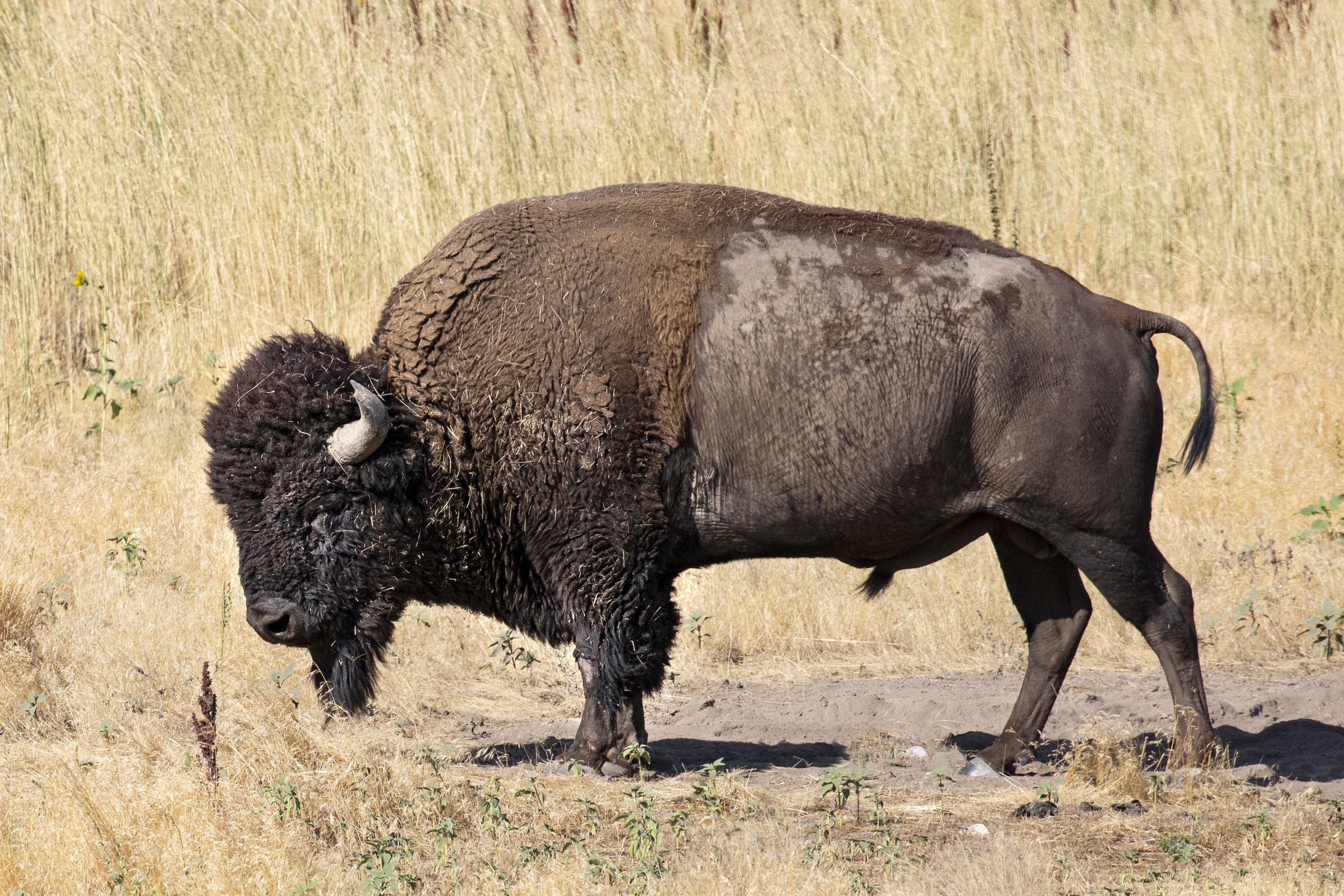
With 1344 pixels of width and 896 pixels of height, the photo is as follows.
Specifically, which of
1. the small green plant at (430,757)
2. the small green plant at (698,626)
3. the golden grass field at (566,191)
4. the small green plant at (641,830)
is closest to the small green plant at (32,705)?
the golden grass field at (566,191)

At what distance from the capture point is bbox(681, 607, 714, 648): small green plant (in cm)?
672

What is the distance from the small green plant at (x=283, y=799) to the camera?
3998mm

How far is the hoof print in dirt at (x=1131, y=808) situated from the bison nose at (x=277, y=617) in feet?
9.65

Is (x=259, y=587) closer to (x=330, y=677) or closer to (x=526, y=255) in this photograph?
(x=330, y=677)

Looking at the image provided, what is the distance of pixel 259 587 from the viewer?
4.95 meters

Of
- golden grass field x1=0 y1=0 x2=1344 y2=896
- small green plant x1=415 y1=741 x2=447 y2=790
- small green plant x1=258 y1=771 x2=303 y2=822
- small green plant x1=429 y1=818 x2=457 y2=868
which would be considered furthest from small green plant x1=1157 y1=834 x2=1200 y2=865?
small green plant x1=258 y1=771 x2=303 y2=822

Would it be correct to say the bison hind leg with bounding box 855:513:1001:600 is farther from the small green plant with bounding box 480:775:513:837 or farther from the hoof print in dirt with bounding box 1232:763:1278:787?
the small green plant with bounding box 480:775:513:837

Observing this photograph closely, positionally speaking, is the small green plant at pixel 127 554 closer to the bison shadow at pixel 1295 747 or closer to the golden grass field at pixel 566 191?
the golden grass field at pixel 566 191

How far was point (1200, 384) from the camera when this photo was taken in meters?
5.32

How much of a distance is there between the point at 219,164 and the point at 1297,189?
8135 millimetres

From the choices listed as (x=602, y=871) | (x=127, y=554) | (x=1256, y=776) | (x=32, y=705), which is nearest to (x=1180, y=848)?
(x=1256, y=776)

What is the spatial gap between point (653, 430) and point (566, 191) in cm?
607

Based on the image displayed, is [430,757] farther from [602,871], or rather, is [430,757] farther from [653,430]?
[653,430]

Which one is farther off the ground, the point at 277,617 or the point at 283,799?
the point at 277,617
